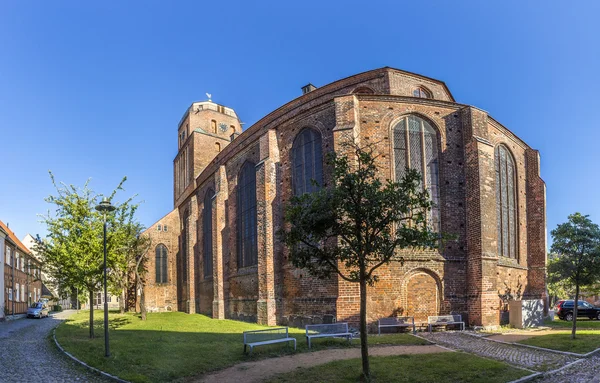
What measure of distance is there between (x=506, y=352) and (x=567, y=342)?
286 centimetres

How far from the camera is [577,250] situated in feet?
52.0

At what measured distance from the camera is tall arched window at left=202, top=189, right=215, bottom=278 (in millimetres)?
32769

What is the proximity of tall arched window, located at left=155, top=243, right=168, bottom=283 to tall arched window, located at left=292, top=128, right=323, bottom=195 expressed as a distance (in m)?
23.1

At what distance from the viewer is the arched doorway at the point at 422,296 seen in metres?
18.4

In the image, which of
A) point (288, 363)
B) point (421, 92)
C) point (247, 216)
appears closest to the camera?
point (288, 363)

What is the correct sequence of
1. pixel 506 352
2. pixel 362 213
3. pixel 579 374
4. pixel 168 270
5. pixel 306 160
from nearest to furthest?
pixel 362 213
pixel 579 374
pixel 506 352
pixel 306 160
pixel 168 270

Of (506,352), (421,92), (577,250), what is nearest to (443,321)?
(506,352)

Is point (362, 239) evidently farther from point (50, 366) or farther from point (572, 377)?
point (50, 366)

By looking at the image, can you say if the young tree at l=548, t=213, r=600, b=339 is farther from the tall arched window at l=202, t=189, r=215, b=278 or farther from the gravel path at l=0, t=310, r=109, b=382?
the tall arched window at l=202, t=189, r=215, b=278

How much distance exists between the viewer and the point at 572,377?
959 cm

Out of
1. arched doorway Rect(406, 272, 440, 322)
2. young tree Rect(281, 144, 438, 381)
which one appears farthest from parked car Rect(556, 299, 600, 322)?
young tree Rect(281, 144, 438, 381)

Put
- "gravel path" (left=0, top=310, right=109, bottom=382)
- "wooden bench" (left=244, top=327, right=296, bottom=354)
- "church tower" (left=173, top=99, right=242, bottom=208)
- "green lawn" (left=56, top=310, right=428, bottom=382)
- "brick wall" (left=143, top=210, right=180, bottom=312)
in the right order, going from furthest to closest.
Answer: "church tower" (left=173, top=99, right=242, bottom=208) < "brick wall" (left=143, top=210, right=180, bottom=312) < "wooden bench" (left=244, top=327, right=296, bottom=354) < "green lawn" (left=56, top=310, right=428, bottom=382) < "gravel path" (left=0, top=310, right=109, bottom=382)

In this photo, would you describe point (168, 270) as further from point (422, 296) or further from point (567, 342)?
point (567, 342)

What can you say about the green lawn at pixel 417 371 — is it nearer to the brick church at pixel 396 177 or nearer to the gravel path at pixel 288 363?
the gravel path at pixel 288 363
